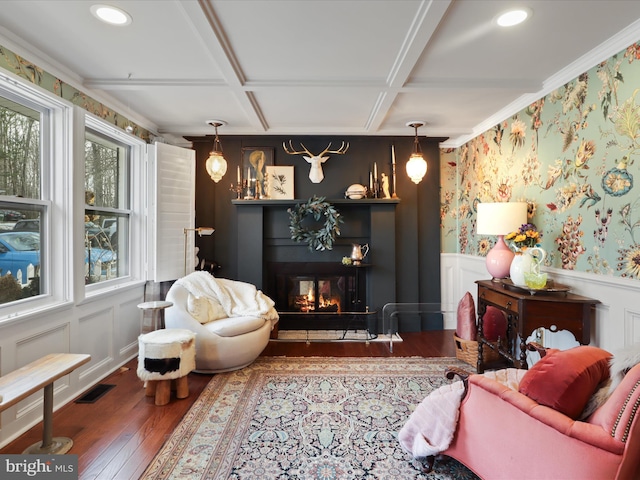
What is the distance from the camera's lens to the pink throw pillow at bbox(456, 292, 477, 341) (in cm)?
327

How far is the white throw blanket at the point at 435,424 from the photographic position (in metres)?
1.72

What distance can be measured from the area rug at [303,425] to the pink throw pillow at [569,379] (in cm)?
72

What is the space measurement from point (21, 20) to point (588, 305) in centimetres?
389

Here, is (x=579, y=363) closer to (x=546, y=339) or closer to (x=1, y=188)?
(x=546, y=339)

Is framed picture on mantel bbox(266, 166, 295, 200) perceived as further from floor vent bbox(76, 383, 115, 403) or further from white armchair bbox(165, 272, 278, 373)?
floor vent bbox(76, 383, 115, 403)

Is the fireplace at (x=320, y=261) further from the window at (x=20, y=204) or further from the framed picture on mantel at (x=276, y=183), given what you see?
the window at (x=20, y=204)

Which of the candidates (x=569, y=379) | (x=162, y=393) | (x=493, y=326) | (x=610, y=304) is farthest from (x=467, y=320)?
(x=162, y=393)

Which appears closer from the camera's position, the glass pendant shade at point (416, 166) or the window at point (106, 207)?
the window at point (106, 207)

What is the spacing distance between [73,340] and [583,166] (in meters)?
3.97

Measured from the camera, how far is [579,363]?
1.36 m

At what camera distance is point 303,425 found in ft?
7.22

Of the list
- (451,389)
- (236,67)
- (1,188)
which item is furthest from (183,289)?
(451,389)

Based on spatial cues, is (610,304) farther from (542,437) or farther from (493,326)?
(542,437)

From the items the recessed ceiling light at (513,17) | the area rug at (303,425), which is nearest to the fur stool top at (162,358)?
the area rug at (303,425)
